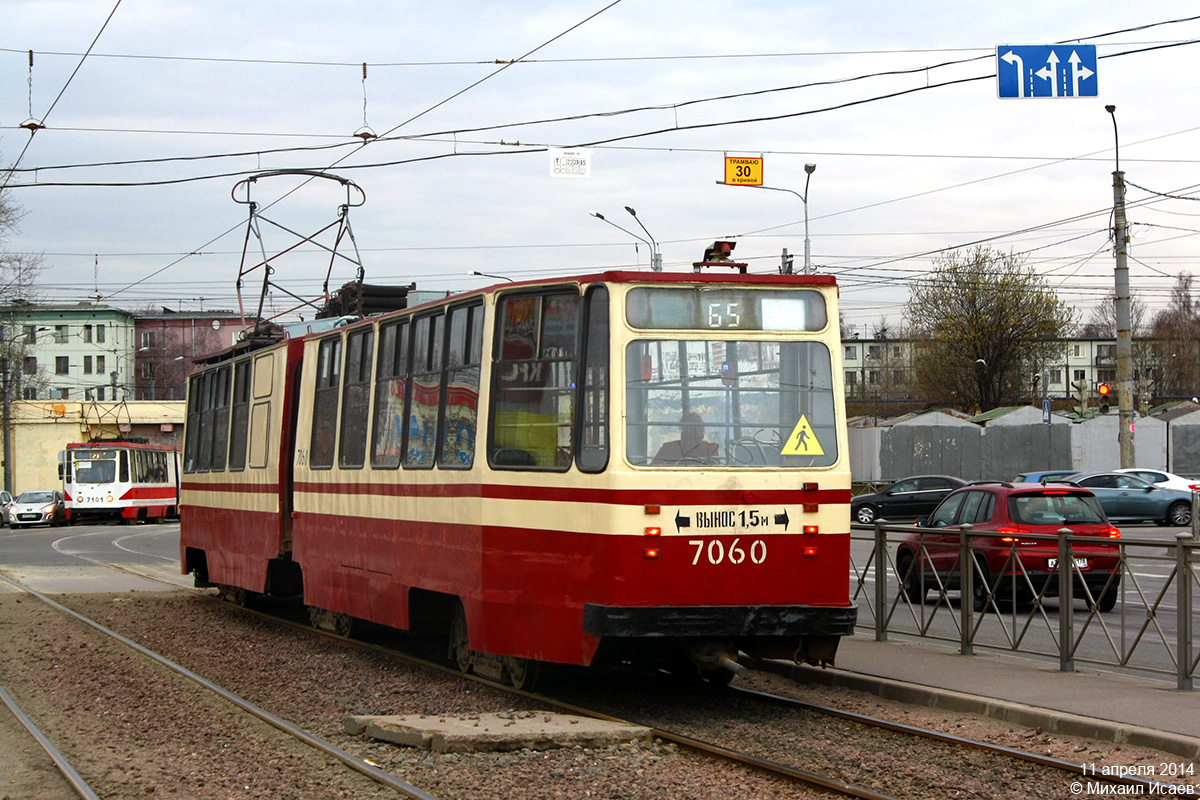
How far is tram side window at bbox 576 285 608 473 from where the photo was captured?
8664 mm

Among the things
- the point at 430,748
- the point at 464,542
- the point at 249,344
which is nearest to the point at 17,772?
the point at 430,748

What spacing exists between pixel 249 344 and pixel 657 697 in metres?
8.39

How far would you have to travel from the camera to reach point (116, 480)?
50000 millimetres

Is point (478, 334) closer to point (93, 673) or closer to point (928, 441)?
point (93, 673)

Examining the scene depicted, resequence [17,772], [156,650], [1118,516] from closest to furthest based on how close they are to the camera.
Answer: [17,772] → [156,650] → [1118,516]

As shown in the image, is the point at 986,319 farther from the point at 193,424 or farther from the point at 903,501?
the point at 193,424

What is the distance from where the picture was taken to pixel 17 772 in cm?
784

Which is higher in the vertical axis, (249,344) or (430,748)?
(249,344)

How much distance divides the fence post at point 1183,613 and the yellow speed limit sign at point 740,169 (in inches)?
624

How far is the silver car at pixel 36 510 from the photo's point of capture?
161 feet

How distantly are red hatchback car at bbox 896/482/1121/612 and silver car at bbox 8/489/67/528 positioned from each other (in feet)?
135

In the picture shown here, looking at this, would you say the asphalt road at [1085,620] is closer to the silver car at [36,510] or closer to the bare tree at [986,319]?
the silver car at [36,510]

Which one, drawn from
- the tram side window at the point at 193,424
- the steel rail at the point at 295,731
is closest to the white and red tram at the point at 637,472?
the steel rail at the point at 295,731

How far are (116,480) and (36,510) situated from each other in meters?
3.04
